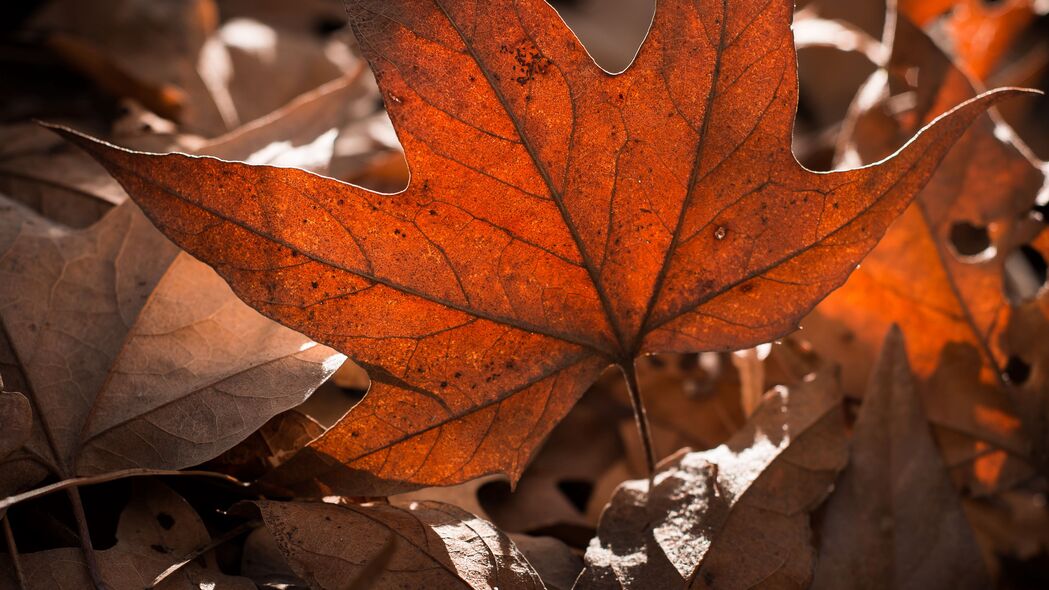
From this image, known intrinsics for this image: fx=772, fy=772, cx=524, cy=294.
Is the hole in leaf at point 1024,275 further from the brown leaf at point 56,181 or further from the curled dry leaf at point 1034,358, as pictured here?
the brown leaf at point 56,181

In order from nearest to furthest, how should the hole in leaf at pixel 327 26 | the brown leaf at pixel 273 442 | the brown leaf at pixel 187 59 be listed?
the brown leaf at pixel 273 442
the brown leaf at pixel 187 59
the hole in leaf at pixel 327 26

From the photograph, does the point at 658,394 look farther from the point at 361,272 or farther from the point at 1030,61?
the point at 1030,61

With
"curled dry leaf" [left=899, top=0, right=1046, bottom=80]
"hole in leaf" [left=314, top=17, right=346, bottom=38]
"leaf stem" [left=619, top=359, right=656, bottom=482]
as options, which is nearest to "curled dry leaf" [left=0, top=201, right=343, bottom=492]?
"leaf stem" [left=619, top=359, right=656, bottom=482]

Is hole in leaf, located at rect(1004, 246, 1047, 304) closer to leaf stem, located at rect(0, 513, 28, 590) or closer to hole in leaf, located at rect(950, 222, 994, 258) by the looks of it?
hole in leaf, located at rect(950, 222, 994, 258)

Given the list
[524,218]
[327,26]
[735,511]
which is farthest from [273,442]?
[327,26]

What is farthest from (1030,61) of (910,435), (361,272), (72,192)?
(72,192)

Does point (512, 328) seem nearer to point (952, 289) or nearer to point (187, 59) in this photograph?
point (952, 289)

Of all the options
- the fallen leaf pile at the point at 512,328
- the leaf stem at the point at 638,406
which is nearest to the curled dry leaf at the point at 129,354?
the fallen leaf pile at the point at 512,328
